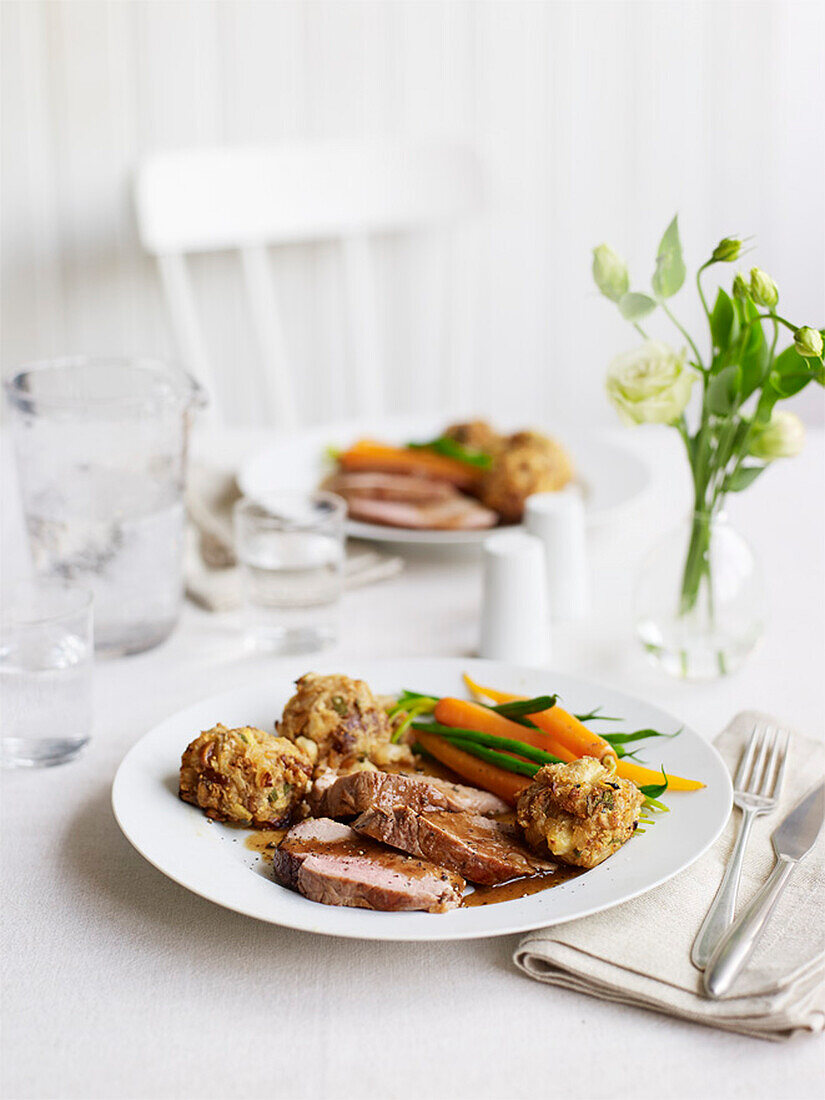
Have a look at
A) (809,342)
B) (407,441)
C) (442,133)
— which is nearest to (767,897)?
(809,342)

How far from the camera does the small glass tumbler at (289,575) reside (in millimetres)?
1610

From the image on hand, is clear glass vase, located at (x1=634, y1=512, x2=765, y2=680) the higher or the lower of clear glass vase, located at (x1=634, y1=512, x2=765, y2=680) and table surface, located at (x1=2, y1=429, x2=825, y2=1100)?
the higher

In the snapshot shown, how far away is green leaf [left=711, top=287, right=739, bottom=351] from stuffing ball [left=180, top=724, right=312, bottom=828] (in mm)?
675

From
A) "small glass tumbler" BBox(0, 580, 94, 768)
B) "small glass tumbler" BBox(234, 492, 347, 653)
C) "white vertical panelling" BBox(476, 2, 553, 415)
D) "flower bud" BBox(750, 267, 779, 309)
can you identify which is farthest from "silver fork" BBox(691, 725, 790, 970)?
"white vertical panelling" BBox(476, 2, 553, 415)

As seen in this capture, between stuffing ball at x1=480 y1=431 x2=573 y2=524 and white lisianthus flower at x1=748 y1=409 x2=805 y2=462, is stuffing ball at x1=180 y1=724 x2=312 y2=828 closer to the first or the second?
white lisianthus flower at x1=748 y1=409 x2=805 y2=462

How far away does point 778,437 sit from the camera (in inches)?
54.3

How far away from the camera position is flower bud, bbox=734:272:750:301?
1254 mm

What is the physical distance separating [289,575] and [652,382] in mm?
562

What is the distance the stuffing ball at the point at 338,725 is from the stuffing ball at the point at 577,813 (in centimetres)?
22

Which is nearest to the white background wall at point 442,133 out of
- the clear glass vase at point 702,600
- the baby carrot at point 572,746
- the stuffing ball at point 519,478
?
the stuffing ball at point 519,478

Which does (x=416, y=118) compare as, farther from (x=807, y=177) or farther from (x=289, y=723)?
(x=289, y=723)

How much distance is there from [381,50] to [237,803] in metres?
3.00

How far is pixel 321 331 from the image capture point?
377cm

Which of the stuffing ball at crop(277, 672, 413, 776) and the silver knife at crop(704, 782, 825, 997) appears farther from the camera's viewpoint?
the stuffing ball at crop(277, 672, 413, 776)
